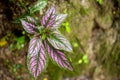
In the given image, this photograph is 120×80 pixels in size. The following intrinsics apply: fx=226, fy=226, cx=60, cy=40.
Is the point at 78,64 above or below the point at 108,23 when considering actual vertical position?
below

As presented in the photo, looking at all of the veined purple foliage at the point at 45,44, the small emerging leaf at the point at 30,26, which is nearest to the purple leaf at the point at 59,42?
the veined purple foliage at the point at 45,44

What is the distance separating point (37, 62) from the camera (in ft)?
4.97

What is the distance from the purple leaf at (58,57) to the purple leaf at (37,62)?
5 cm

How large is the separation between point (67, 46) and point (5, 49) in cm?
94

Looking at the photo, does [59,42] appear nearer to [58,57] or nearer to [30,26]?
[58,57]

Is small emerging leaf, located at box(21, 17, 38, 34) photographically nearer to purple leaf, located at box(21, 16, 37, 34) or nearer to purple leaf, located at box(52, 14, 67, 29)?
purple leaf, located at box(21, 16, 37, 34)

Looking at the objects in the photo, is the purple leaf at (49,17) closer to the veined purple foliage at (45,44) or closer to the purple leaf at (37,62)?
the veined purple foliage at (45,44)

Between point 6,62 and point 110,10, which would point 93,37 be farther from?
point 6,62

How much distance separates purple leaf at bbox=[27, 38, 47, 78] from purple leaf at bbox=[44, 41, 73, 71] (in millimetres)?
47

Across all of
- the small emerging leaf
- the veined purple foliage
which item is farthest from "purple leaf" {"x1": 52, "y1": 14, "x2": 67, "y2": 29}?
the small emerging leaf

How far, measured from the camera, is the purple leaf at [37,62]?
1494 millimetres

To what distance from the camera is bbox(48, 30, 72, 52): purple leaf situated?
4.98ft

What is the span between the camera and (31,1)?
76.2 inches

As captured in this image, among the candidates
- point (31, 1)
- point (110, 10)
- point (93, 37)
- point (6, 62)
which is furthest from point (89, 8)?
point (6, 62)
